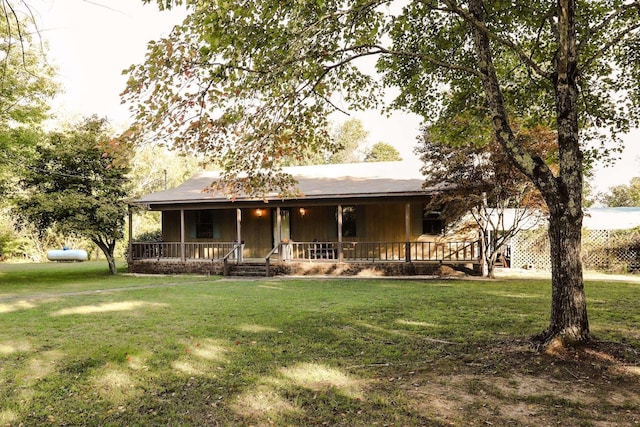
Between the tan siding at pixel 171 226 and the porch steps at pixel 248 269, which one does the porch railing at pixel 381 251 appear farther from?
the tan siding at pixel 171 226

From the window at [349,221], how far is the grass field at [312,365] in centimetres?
834

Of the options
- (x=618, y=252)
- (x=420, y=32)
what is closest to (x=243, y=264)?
(x=420, y=32)

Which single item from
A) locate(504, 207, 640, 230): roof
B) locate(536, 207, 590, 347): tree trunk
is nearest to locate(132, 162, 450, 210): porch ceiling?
locate(504, 207, 640, 230): roof

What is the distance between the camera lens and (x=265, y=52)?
5.81 metres

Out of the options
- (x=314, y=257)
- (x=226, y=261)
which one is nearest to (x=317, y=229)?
(x=314, y=257)

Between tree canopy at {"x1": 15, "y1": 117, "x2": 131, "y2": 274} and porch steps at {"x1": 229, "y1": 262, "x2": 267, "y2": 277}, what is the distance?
5.02 metres

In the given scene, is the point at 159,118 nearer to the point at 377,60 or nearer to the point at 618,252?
the point at 377,60

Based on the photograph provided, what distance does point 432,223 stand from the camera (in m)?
16.8

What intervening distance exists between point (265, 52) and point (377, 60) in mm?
3502

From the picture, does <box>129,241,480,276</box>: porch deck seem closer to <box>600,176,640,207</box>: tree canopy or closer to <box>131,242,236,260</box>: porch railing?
<box>131,242,236,260</box>: porch railing

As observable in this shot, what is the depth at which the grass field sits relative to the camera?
3914 mm

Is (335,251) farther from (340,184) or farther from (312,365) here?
(312,365)

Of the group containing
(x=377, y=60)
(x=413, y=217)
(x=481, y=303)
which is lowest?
(x=481, y=303)

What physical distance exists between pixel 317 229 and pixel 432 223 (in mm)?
4723
